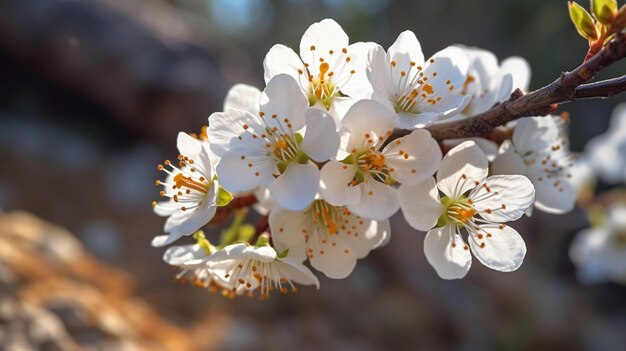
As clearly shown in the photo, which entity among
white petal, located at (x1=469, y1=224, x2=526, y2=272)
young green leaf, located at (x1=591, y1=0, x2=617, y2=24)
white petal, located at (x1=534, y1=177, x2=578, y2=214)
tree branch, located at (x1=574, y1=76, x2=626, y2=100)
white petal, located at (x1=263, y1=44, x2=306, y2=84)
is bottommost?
white petal, located at (x1=469, y1=224, x2=526, y2=272)

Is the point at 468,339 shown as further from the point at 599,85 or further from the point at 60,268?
the point at 599,85

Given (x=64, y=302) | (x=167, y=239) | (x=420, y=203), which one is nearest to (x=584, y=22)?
(x=420, y=203)

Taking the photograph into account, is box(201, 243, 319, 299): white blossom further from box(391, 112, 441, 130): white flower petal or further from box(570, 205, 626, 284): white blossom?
box(570, 205, 626, 284): white blossom

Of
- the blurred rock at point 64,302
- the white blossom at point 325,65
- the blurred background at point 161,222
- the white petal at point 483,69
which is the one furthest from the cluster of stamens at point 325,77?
the blurred background at point 161,222

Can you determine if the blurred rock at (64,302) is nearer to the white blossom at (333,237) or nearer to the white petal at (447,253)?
the white blossom at (333,237)

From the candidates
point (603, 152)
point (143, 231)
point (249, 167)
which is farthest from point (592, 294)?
point (249, 167)

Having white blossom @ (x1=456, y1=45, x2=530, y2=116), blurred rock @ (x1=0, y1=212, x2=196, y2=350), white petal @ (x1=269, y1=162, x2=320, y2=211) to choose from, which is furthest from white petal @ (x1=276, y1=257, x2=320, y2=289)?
blurred rock @ (x1=0, y1=212, x2=196, y2=350)

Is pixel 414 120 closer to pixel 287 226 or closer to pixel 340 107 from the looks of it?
pixel 340 107
